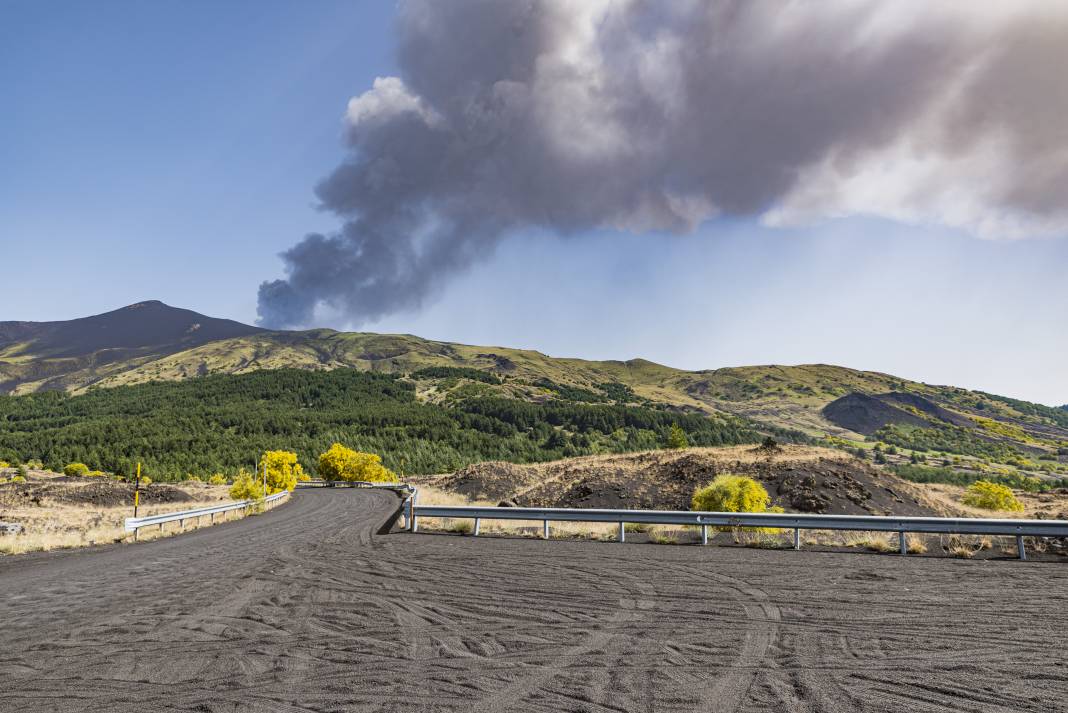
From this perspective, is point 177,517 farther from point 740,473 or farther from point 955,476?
point 955,476

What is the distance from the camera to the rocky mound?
123ft

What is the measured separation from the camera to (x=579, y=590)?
10.8 m

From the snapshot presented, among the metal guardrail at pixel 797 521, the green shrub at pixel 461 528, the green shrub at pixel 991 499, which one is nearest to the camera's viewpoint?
the metal guardrail at pixel 797 521

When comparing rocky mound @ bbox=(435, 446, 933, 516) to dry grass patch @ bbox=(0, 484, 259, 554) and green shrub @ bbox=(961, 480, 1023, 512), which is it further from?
dry grass patch @ bbox=(0, 484, 259, 554)

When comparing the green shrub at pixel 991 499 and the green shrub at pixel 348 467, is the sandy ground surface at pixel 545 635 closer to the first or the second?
the green shrub at pixel 991 499

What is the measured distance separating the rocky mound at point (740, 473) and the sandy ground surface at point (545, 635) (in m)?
25.0

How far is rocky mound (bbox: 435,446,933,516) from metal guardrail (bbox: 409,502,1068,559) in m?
20.6

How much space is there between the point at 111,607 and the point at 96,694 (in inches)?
202

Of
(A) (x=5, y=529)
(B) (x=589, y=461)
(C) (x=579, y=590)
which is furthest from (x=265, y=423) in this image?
(C) (x=579, y=590)

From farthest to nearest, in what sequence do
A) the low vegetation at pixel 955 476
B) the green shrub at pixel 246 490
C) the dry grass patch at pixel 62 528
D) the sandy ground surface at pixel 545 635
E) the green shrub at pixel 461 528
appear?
the low vegetation at pixel 955 476 < the green shrub at pixel 246 490 < the green shrub at pixel 461 528 < the dry grass patch at pixel 62 528 < the sandy ground surface at pixel 545 635

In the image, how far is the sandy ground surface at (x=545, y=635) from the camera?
5.93 metres

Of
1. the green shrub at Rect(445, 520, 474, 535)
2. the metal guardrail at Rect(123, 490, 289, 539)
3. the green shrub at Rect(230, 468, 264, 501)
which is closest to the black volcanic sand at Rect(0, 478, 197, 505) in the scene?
the green shrub at Rect(230, 468, 264, 501)

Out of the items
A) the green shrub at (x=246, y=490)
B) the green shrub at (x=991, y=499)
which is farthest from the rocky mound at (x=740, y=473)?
the green shrub at (x=246, y=490)

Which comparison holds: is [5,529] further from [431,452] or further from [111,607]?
[431,452]
